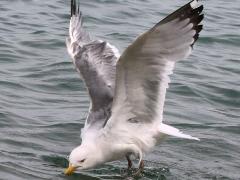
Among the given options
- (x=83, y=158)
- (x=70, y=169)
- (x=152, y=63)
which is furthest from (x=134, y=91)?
(x=70, y=169)

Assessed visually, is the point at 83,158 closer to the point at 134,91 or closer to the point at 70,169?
the point at 70,169

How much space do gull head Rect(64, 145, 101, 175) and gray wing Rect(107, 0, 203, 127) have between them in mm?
316

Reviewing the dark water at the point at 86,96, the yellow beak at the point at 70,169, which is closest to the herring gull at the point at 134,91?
the yellow beak at the point at 70,169

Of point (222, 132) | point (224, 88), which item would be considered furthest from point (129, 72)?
point (224, 88)

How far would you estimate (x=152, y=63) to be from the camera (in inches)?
260

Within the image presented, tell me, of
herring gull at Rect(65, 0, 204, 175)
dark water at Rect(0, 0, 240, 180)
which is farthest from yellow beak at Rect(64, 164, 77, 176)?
dark water at Rect(0, 0, 240, 180)

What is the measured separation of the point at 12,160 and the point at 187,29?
2231 millimetres

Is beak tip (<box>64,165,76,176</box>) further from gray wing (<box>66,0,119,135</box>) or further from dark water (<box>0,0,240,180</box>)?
gray wing (<box>66,0,119,135</box>)

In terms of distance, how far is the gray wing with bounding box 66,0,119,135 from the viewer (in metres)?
7.47

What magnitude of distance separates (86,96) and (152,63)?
3583mm

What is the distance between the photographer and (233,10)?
16016mm

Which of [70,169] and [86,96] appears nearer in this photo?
[70,169]

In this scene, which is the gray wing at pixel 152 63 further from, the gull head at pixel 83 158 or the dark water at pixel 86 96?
the dark water at pixel 86 96

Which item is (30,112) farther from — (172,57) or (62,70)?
(172,57)
